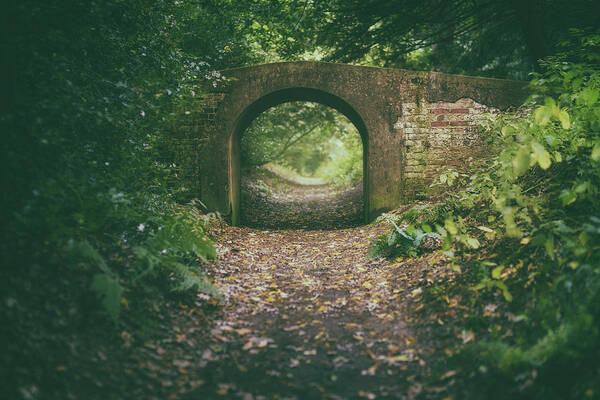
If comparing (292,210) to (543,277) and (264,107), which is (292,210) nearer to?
(264,107)

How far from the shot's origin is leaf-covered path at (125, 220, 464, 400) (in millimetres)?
2639

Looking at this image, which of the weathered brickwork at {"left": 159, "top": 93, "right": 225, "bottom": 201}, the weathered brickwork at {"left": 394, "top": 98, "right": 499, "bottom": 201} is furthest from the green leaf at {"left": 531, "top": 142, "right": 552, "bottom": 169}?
the weathered brickwork at {"left": 159, "top": 93, "right": 225, "bottom": 201}

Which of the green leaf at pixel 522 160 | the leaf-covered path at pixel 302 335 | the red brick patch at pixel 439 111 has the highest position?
the red brick patch at pixel 439 111

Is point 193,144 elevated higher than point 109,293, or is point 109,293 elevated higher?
point 193,144

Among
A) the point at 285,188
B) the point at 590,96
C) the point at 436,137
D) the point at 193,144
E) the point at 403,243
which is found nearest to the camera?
the point at 590,96

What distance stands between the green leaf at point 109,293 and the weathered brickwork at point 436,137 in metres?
5.85

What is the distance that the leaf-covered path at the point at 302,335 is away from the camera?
8.66ft

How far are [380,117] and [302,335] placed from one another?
5.14 meters

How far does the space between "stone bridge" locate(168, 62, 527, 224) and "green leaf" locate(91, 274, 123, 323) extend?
452 cm

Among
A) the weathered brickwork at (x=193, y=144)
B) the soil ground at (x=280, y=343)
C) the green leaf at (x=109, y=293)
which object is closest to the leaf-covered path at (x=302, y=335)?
the soil ground at (x=280, y=343)

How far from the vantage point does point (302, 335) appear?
3.36 m

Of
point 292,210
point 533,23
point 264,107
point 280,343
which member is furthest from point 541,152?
point 292,210

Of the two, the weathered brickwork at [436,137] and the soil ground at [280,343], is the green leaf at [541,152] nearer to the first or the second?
the soil ground at [280,343]

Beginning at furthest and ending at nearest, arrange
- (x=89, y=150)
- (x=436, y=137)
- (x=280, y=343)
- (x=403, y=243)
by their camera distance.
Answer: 1. (x=436, y=137)
2. (x=403, y=243)
3. (x=89, y=150)
4. (x=280, y=343)
